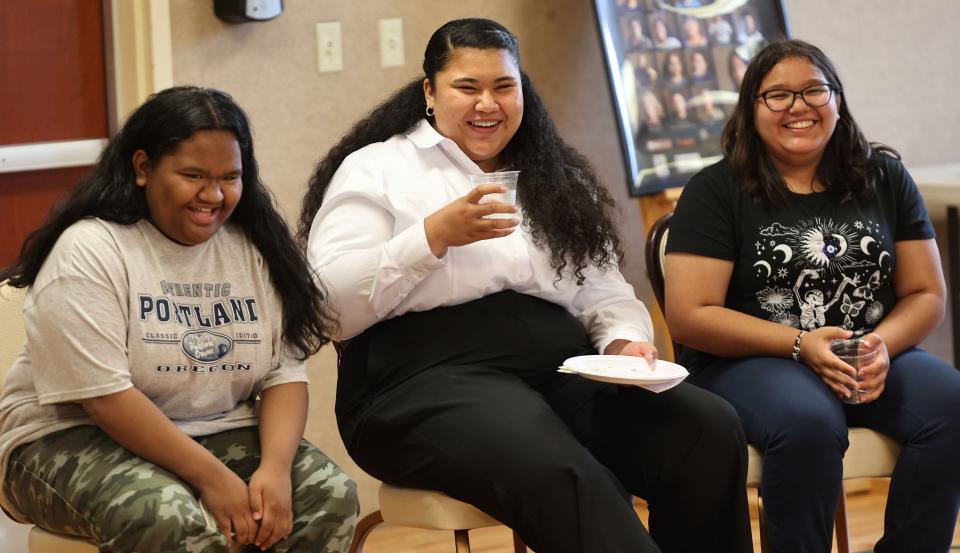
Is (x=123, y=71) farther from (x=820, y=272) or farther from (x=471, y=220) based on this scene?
(x=820, y=272)

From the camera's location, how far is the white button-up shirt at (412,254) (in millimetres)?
2125

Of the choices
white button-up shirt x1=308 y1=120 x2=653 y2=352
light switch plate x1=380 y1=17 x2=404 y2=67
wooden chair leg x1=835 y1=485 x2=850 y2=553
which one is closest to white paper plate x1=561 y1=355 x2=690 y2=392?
white button-up shirt x1=308 y1=120 x2=653 y2=352

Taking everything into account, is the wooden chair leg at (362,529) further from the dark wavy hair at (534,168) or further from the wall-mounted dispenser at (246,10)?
the wall-mounted dispenser at (246,10)

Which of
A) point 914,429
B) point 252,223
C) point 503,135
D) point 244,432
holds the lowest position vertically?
point 914,429

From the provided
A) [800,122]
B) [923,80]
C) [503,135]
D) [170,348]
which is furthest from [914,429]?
[923,80]

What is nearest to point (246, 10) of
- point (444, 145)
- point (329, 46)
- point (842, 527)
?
point (329, 46)

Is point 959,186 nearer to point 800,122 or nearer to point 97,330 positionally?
point 800,122

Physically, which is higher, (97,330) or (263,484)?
(97,330)

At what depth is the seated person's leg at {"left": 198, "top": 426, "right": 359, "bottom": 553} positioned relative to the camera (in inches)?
73.8

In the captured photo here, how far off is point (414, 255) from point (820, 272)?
90 centimetres

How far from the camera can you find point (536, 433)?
1950 millimetres

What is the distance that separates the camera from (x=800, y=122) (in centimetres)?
251

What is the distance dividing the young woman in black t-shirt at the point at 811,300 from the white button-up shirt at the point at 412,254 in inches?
8.6

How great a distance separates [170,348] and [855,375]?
1.32 m
